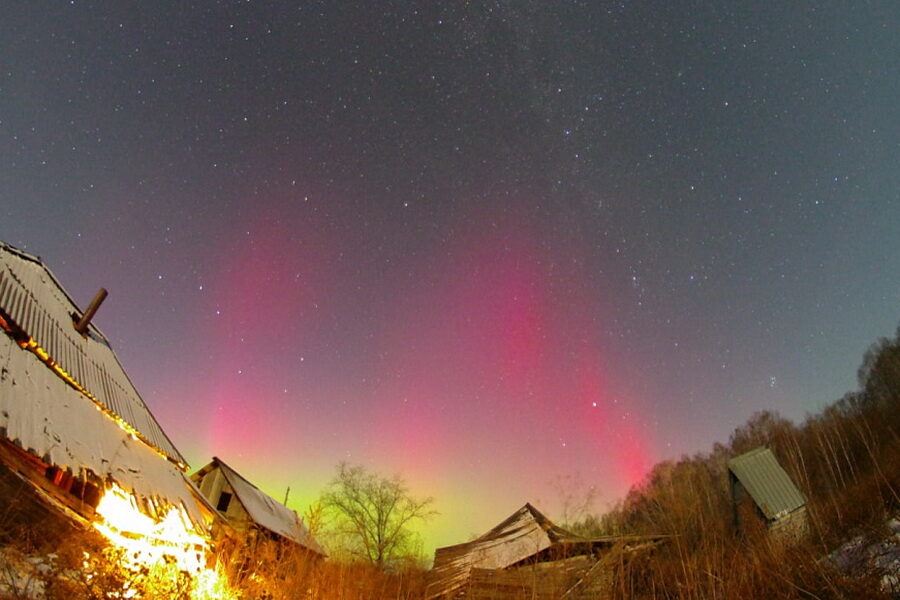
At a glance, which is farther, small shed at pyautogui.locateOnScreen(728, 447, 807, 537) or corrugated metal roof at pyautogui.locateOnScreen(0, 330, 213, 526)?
small shed at pyautogui.locateOnScreen(728, 447, 807, 537)

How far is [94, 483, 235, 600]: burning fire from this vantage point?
9109 mm

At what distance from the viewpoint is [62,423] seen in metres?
8.71


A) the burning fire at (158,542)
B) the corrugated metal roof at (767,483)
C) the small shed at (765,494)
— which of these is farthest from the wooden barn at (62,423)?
the corrugated metal roof at (767,483)

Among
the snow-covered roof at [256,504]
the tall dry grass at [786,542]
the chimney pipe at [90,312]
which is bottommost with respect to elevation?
the tall dry grass at [786,542]

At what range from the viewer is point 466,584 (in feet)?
49.8

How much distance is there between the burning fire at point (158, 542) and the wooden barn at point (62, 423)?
7.3 inches

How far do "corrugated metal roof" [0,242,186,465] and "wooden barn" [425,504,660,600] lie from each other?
31.1 feet

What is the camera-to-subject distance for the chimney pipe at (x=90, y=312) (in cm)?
1316

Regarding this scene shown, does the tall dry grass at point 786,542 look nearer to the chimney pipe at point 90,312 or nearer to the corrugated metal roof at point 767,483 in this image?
the corrugated metal roof at point 767,483

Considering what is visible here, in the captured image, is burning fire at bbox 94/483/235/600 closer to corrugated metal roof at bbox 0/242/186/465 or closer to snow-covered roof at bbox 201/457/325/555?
corrugated metal roof at bbox 0/242/186/465

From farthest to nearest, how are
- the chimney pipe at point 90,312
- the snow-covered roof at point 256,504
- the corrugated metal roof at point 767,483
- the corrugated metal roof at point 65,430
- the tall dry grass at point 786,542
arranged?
1. the snow-covered roof at point 256,504
2. the corrugated metal roof at point 767,483
3. the chimney pipe at point 90,312
4. the tall dry grass at point 786,542
5. the corrugated metal roof at point 65,430

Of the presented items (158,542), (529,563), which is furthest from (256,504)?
(158,542)

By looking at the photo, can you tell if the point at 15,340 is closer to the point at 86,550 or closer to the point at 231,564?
the point at 86,550

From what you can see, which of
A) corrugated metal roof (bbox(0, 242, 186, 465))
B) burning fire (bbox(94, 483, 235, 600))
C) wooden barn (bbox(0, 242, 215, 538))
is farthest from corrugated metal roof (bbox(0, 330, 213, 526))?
corrugated metal roof (bbox(0, 242, 186, 465))
